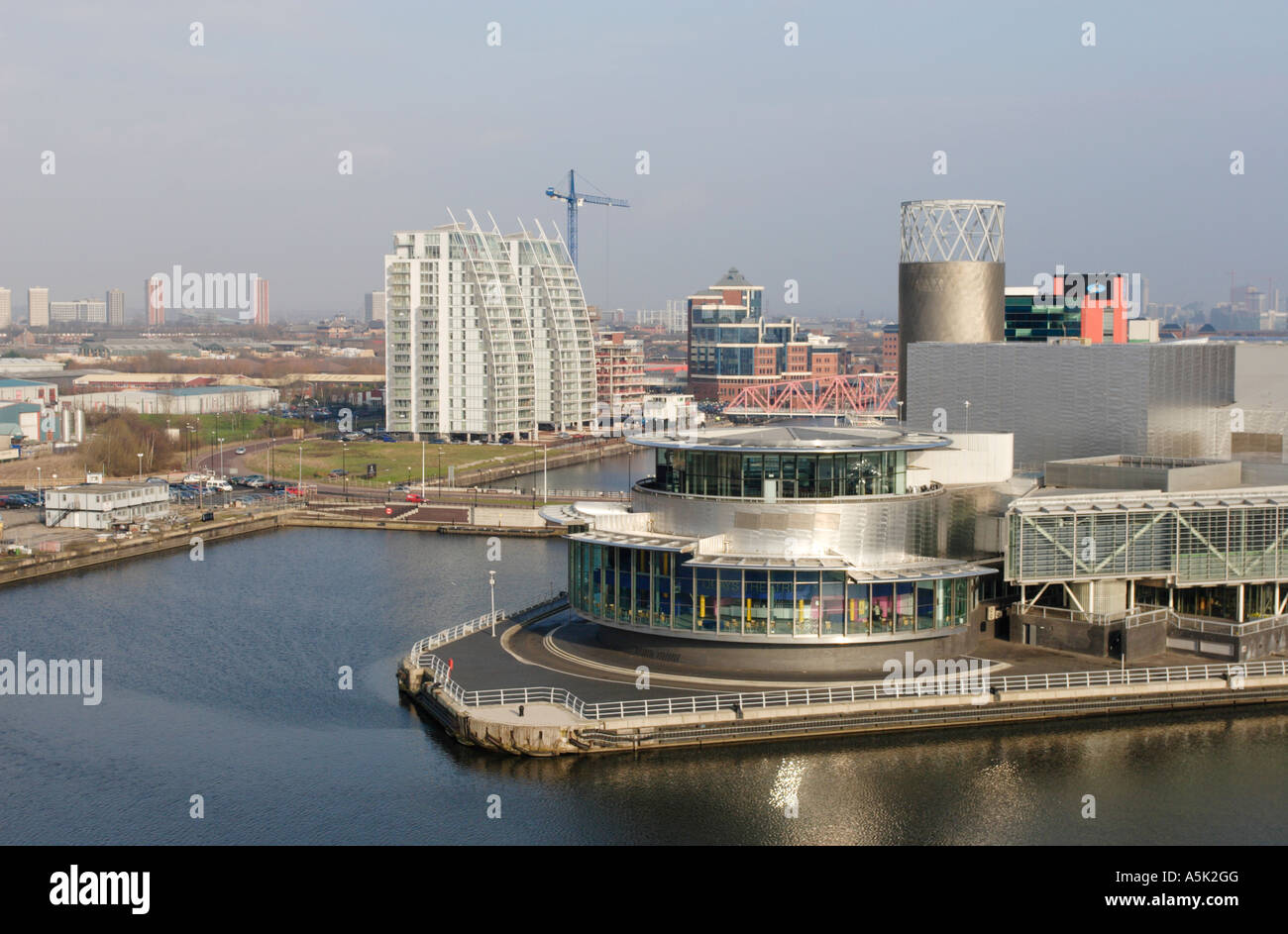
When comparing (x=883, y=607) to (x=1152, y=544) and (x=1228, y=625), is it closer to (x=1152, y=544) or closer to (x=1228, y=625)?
(x=1152, y=544)

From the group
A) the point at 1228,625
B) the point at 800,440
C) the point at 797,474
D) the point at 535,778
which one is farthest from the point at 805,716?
the point at 1228,625

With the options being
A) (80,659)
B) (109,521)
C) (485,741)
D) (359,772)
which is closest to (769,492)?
(485,741)

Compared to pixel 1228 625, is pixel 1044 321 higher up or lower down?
higher up

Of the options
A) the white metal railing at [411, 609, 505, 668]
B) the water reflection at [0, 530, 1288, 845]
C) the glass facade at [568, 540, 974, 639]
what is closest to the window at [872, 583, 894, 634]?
the glass facade at [568, 540, 974, 639]

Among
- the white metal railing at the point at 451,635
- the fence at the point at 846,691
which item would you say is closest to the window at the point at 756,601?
the fence at the point at 846,691

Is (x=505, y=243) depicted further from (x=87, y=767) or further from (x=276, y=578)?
(x=87, y=767)

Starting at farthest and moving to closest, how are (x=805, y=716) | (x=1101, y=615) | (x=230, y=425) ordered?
(x=230, y=425) → (x=1101, y=615) → (x=805, y=716)
